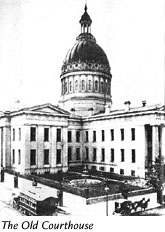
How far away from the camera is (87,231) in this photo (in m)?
11.9

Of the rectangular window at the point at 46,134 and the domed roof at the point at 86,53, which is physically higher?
the domed roof at the point at 86,53

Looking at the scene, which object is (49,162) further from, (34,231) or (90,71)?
(34,231)

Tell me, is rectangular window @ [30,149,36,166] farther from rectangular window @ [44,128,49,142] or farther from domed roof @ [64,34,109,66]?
domed roof @ [64,34,109,66]

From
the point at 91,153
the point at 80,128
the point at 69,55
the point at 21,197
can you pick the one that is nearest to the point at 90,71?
the point at 69,55

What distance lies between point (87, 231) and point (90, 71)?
3588 centimetres

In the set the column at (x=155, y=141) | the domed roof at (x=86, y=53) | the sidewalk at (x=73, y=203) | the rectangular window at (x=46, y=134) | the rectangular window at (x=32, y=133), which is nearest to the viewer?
the sidewalk at (x=73, y=203)

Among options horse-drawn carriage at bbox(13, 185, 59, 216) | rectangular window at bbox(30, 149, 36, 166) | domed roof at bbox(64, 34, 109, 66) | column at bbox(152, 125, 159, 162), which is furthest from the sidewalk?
domed roof at bbox(64, 34, 109, 66)

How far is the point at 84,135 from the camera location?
137 ft

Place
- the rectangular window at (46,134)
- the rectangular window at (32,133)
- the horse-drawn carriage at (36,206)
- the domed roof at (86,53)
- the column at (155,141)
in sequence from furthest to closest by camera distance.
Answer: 1. the domed roof at (86,53)
2. the rectangular window at (46,134)
3. the rectangular window at (32,133)
4. the column at (155,141)
5. the horse-drawn carriage at (36,206)

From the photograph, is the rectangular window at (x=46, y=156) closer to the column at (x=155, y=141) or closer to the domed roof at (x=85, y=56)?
the column at (x=155, y=141)

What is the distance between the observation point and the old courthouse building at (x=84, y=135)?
3288 cm

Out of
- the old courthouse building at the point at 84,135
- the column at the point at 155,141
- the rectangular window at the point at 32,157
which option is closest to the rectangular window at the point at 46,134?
the old courthouse building at the point at 84,135

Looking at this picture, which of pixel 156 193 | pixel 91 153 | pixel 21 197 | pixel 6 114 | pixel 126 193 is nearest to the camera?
pixel 21 197

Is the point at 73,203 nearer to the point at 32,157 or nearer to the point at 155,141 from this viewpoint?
the point at 32,157
